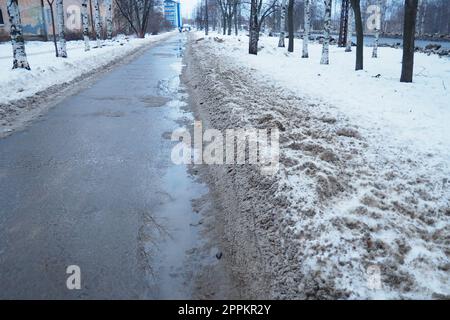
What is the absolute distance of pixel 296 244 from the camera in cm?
364

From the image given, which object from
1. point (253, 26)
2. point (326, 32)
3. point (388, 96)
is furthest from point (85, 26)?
point (388, 96)

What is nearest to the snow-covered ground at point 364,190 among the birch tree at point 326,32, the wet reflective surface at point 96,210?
the wet reflective surface at point 96,210

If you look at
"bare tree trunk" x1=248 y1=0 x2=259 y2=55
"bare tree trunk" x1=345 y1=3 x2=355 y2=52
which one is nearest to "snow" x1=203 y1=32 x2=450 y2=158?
"bare tree trunk" x1=248 y1=0 x2=259 y2=55

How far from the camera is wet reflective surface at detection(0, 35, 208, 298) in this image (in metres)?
3.41

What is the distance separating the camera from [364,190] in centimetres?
468

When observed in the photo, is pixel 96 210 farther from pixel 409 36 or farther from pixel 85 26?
pixel 85 26

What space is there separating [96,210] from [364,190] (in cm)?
322

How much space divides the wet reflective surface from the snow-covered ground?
1193 millimetres

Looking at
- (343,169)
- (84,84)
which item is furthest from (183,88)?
(343,169)

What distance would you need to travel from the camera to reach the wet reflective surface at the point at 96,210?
3.41 meters

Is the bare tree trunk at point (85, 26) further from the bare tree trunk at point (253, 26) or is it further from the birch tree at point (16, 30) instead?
the birch tree at point (16, 30)

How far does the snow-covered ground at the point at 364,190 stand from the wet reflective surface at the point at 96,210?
1.19 m
